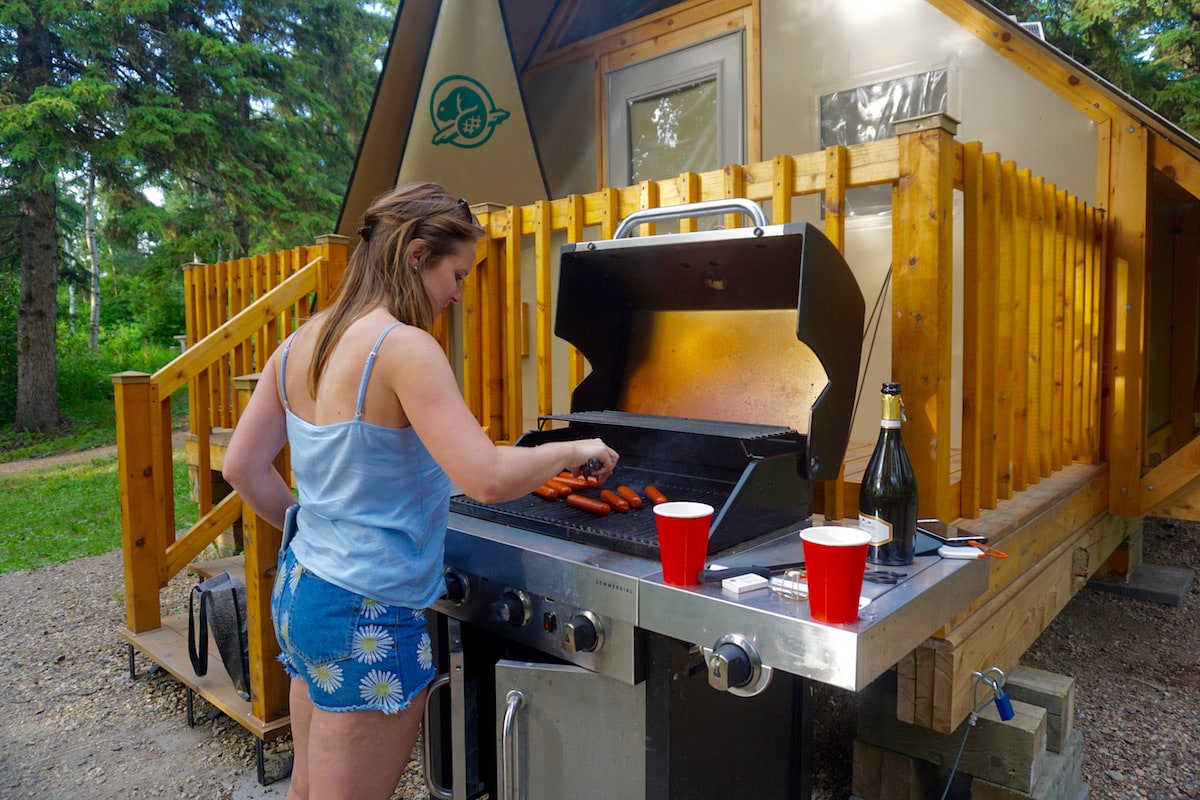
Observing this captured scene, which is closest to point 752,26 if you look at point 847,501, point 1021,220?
point 1021,220

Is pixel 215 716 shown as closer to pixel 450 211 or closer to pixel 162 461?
pixel 162 461

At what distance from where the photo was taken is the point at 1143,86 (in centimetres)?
878

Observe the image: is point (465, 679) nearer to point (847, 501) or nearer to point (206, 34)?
point (847, 501)

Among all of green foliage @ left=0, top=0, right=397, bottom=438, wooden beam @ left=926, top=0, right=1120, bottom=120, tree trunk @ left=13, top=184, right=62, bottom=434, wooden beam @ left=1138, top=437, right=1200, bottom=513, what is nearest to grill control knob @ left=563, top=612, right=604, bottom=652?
wooden beam @ left=1138, top=437, right=1200, bottom=513

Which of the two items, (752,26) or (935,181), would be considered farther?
(752,26)

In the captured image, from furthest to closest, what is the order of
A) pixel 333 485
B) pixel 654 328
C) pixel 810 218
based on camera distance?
pixel 810 218
pixel 654 328
pixel 333 485

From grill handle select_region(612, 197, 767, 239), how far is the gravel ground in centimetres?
226

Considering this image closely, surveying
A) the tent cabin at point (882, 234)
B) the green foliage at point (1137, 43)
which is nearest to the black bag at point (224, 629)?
the tent cabin at point (882, 234)

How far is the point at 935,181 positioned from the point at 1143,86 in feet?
28.8

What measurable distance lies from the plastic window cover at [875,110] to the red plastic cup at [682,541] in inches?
150

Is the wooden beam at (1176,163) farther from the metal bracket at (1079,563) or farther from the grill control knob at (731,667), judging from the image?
the grill control knob at (731,667)

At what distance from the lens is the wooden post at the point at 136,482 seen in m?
3.60

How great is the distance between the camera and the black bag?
10.9 ft

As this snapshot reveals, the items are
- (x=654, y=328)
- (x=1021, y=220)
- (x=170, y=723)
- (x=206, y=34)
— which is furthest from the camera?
(x=206, y=34)
